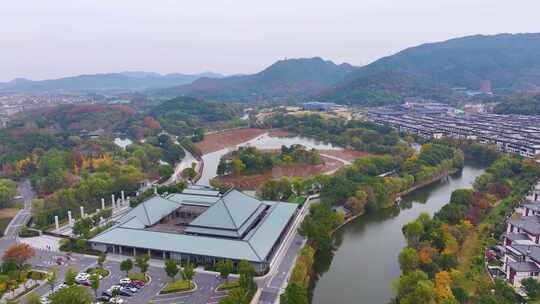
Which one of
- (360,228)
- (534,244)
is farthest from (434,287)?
(360,228)

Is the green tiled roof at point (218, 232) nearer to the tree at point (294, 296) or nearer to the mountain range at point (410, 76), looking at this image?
the tree at point (294, 296)

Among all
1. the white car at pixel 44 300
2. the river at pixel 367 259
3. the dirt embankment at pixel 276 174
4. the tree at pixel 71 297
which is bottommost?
the river at pixel 367 259

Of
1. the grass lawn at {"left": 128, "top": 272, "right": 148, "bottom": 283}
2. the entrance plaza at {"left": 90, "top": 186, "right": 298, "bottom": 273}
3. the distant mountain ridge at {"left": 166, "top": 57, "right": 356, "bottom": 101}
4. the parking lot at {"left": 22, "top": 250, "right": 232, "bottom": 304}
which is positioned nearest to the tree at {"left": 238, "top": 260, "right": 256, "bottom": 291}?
the parking lot at {"left": 22, "top": 250, "right": 232, "bottom": 304}

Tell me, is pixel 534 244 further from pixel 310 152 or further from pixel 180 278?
pixel 310 152

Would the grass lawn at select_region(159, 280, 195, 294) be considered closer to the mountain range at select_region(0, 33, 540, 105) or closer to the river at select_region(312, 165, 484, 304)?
the river at select_region(312, 165, 484, 304)

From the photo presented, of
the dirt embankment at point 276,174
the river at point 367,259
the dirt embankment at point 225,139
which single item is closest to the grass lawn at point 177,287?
the river at point 367,259

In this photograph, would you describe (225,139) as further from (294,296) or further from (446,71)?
(446,71)
